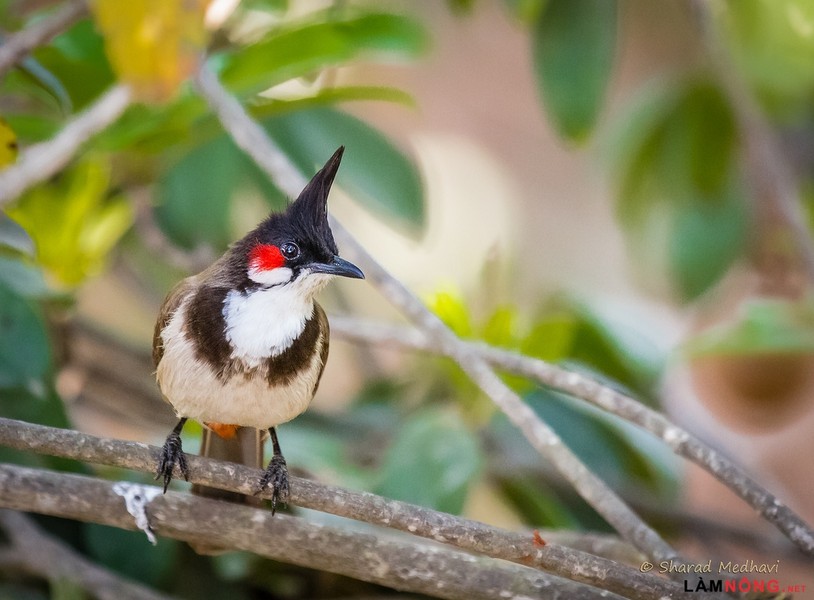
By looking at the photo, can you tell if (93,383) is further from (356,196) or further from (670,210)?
(670,210)

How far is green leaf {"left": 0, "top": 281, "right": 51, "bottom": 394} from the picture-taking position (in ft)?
5.21

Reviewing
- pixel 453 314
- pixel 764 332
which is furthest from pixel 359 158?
pixel 764 332

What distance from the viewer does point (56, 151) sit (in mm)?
1551

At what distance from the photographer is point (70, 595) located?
1565 mm

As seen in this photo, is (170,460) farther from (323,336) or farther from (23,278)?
(23,278)

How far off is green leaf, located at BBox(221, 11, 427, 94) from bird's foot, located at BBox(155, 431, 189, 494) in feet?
2.79

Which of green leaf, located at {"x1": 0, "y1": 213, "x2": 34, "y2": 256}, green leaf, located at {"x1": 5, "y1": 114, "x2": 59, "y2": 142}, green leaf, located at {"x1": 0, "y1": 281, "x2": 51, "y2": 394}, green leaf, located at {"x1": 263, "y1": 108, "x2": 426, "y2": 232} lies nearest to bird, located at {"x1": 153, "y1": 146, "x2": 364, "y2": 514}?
green leaf, located at {"x1": 0, "y1": 213, "x2": 34, "y2": 256}

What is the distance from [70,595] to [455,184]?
3.37m

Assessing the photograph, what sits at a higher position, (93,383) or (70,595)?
(93,383)

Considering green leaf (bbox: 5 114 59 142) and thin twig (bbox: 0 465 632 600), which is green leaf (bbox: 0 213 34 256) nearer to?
thin twig (bbox: 0 465 632 600)

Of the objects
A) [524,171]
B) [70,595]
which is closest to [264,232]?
[70,595]

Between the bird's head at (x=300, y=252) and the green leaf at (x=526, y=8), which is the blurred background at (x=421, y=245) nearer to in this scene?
the green leaf at (x=526, y=8)

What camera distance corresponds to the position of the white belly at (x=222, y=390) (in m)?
1.28

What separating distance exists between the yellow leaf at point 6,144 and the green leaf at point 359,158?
2.89 ft
